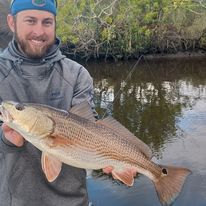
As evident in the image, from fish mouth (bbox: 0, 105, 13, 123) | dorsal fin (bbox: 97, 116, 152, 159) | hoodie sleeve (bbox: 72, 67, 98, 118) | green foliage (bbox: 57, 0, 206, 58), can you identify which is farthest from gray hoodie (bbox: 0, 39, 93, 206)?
green foliage (bbox: 57, 0, 206, 58)

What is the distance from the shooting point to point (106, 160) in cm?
327

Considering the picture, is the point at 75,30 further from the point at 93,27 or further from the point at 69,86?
the point at 69,86

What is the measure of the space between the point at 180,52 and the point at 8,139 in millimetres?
27310

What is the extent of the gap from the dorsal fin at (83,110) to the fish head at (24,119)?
0.34 meters

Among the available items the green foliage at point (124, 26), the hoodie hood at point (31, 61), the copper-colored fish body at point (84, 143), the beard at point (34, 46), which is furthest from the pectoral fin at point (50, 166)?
the green foliage at point (124, 26)

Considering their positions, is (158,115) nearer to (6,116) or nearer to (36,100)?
(36,100)

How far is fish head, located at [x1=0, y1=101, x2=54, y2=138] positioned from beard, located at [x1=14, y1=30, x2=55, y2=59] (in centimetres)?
62

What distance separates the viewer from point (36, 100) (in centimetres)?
351

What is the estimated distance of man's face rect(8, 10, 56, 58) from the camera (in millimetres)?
3443

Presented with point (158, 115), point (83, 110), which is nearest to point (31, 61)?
point (83, 110)

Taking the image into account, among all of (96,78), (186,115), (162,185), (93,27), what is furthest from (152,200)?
(93,27)

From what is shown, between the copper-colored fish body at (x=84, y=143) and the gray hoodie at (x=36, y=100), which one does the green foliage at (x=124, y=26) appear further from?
the copper-colored fish body at (x=84, y=143)

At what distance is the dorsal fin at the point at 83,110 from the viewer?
10.8 ft

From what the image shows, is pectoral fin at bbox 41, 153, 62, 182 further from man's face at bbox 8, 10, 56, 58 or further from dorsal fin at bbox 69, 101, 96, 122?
man's face at bbox 8, 10, 56, 58
